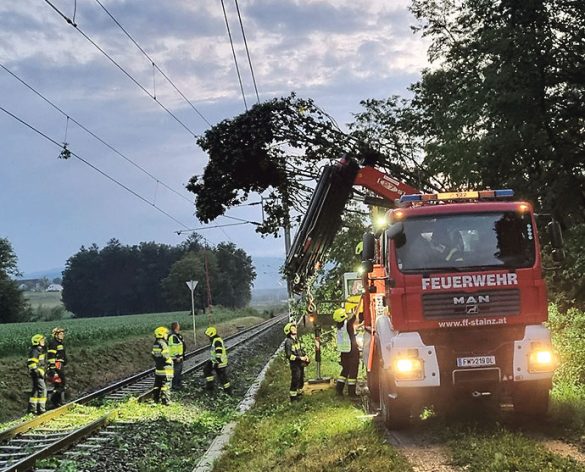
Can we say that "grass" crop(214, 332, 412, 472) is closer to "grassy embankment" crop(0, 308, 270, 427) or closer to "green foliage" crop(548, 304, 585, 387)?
"green foliage" crop(548, 304, 585, 387)

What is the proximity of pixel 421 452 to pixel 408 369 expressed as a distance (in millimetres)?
979

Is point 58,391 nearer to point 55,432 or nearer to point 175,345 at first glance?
point 175,345

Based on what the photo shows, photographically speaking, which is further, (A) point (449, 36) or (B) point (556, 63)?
(A) point (449, 36)

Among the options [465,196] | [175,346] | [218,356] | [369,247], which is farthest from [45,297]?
[465,196]

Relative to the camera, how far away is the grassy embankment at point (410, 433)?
6742mm

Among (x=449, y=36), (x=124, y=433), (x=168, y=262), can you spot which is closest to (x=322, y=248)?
(x=124, y=433)

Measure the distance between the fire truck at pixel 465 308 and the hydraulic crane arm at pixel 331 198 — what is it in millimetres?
3128

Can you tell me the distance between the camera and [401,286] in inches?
321

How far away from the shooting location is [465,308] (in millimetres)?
8047

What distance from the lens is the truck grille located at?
26.4 ft

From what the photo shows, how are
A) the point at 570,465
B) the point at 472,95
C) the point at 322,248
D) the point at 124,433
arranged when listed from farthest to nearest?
the point at 472,95 → the point at 322,248 → the point at 124,433 → the point at 570,465

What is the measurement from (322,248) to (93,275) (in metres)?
112

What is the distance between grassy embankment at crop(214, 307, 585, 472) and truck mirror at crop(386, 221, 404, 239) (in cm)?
251

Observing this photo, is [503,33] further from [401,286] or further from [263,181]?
[401,286]
